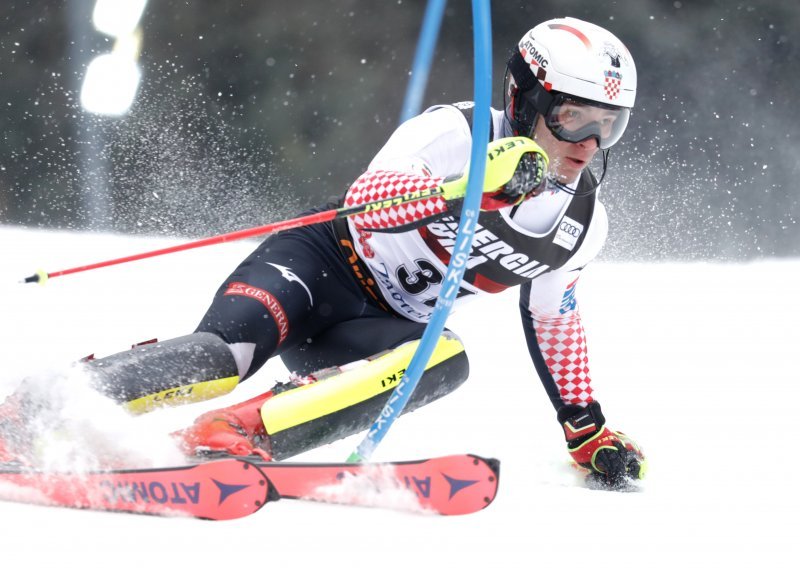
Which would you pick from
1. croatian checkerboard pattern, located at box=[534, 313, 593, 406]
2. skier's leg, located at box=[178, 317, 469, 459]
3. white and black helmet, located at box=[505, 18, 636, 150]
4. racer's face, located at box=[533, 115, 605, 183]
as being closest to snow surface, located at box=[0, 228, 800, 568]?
skier's leg, located at box=[178, 317, 469, 459]

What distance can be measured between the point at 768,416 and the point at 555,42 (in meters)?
1.91

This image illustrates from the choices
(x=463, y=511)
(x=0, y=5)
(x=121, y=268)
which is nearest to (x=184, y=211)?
(x=121, y=268)

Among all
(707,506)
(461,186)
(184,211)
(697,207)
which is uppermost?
Answer: (461,186)

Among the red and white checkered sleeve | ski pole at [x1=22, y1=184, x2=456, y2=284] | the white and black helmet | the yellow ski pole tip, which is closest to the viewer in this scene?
the yellow ski pole tip

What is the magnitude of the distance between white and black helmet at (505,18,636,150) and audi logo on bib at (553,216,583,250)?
28 cm

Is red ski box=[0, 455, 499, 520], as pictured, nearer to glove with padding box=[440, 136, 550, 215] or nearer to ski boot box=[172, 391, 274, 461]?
ski boot box=[172, 391, 274, 461]

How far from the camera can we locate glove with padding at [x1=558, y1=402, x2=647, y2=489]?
2.79m

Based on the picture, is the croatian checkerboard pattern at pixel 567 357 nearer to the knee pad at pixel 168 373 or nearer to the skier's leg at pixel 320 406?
the skier's leg at pixel 320 406

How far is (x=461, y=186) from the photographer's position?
2037mm

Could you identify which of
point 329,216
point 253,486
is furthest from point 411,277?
point 253,486

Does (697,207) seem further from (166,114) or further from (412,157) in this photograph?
(412,157)

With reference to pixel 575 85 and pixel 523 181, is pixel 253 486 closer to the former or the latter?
pixel 523 181

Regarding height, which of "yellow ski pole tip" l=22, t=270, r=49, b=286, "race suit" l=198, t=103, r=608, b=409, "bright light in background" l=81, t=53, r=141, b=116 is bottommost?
"bright light in background" l=81, t=53, r=141, b=116

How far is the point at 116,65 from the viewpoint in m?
6.77
